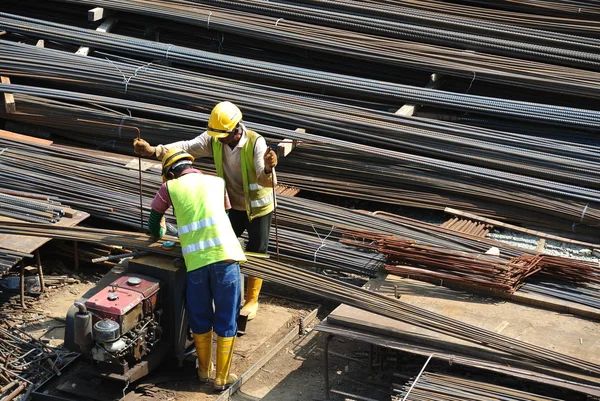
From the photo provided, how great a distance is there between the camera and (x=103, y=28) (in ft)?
35.8

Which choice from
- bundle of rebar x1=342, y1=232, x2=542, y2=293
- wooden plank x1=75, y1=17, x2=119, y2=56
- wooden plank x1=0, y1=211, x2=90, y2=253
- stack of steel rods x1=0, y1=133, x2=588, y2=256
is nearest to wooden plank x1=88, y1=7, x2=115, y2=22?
wooden plank x1=75, y1=17, x2=119, y2=56

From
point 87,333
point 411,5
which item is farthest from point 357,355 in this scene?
point 411,5

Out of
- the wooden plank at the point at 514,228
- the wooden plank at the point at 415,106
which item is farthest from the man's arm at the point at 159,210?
the wooden plank at the point at 415,106

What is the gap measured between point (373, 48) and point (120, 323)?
15.4 feet

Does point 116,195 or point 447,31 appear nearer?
point 116,195

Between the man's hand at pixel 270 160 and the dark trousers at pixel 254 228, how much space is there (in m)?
0.62

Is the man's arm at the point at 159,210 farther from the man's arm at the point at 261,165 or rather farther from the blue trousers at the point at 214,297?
the man's arm at the point at 261,165

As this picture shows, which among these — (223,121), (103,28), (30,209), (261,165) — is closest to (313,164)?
(261,165)

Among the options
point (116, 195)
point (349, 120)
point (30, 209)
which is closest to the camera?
point (30, 209)

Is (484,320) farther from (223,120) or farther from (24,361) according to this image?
(24,361)

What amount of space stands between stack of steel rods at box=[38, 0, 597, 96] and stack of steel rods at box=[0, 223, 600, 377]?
3404 mm

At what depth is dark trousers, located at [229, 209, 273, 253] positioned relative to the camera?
7.56 m

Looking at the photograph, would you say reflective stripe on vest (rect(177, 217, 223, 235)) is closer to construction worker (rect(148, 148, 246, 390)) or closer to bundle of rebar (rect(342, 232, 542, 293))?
construction worker (rect(148, 148, 246, 390))

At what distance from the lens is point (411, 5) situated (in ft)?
34.1
